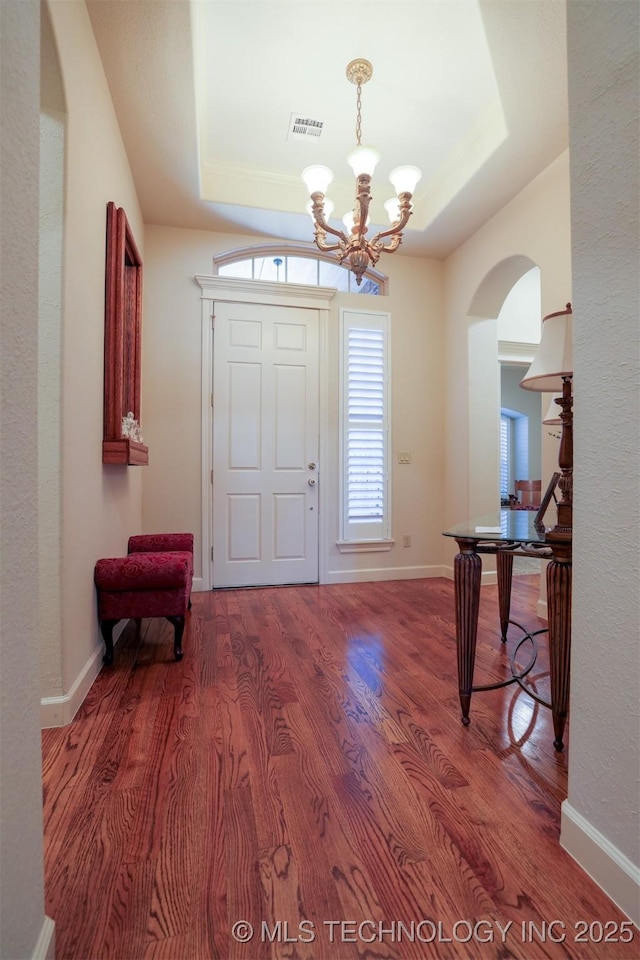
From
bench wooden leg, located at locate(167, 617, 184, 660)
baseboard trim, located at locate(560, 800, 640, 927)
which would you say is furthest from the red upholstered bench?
baseboard trim, located at locate(560, 800, 640, 927)

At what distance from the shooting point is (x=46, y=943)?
2.70 ft

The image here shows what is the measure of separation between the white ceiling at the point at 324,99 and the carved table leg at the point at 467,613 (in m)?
2.59

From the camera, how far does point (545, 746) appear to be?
1.60m

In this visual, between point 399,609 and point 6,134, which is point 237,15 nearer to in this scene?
point 6,134

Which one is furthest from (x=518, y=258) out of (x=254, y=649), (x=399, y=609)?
(x=254, y=649)

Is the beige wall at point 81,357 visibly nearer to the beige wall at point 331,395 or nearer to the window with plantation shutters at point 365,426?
the beige wall at point 331,395

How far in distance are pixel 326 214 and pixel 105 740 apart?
2.99m

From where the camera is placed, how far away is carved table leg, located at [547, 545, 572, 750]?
1.52 metres

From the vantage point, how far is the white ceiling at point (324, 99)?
2201mm

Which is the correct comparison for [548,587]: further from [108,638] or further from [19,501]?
[108,638]

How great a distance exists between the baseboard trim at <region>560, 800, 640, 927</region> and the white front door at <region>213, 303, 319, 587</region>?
2965 millimetres

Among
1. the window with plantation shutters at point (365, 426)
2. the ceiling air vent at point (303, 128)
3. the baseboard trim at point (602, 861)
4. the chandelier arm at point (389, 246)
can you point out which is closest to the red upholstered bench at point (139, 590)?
the baseboard trim at point (602, 861)

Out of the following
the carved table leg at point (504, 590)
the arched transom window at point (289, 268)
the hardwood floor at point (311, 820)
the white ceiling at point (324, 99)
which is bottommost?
the hardwood floor at point (311, 820)

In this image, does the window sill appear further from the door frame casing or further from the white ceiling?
the white ceiling
